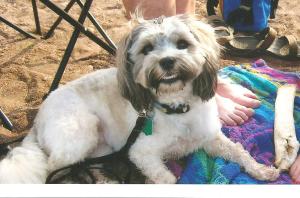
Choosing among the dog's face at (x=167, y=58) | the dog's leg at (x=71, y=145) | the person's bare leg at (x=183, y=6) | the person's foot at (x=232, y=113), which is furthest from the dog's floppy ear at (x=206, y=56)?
the person's bare leg at (x=183, y=6)

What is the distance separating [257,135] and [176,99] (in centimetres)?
65

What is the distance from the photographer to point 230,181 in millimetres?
2582

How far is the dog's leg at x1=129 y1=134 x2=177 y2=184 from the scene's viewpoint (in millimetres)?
A: 2596

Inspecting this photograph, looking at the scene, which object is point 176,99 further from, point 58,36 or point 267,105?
point 58,36

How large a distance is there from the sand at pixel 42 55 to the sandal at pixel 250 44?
6cm

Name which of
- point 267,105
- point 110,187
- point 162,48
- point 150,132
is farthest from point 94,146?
point 110,187

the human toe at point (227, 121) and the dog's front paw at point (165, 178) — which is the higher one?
the human toe at point (227, 121)

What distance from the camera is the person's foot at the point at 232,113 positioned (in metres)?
3.02

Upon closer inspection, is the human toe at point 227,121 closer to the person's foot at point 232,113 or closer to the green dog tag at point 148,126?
the person's foot at point 232,113

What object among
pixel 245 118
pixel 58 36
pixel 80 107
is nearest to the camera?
pixel 80 107

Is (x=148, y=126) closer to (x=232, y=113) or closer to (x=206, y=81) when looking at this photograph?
(x=206, y=81)

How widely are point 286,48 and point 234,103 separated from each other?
126 cm

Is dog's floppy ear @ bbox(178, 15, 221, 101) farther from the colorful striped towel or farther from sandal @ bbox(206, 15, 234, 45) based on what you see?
sandal @ bbox(206, 15, 234, 45)

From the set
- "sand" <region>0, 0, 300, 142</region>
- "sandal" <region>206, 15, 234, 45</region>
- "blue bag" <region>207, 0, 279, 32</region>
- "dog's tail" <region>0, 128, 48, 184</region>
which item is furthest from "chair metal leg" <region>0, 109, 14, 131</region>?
"blue bag" <region>207, 0, 279, 32</region>
